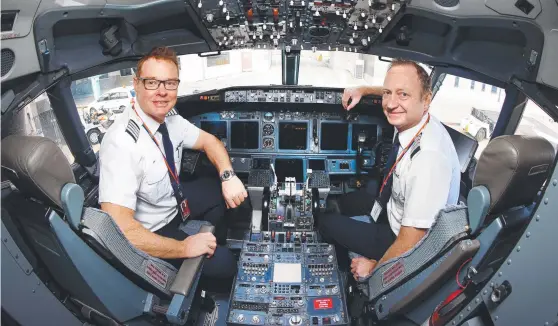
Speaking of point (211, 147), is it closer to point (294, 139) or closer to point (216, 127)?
point (216, 127)

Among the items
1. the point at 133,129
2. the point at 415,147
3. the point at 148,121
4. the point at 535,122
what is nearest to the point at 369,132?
the point at 535,122

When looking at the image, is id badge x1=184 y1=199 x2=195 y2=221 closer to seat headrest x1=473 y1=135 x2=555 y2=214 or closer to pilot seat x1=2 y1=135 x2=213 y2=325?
pilot seat x1=2 y1=135 x2=213 y2=325

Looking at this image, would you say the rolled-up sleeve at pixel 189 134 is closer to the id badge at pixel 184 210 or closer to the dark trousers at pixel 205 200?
the dark trousers at pixel 205 200

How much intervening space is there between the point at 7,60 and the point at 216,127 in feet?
7.39

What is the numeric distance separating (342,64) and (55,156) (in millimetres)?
6424

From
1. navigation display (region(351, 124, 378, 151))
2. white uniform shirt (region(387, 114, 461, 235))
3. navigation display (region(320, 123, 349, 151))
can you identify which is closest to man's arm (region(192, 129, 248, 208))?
white uniform shirt (region(387, 114, 461, 235))

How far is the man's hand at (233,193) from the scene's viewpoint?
2.38 m

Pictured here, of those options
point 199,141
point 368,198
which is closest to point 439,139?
point 368,198

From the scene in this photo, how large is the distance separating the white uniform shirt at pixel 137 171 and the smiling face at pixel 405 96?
146cm

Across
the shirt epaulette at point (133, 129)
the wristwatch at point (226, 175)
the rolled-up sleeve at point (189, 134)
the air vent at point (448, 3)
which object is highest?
the air vent at point (448, 3)

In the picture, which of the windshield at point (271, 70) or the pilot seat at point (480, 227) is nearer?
the pilot seat at point (480, 227)

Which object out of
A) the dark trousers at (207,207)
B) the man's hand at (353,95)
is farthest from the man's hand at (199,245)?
the man's hand at (353,95)

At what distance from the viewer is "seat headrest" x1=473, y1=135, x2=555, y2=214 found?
132 centimetres

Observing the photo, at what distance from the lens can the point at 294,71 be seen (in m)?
4.49
